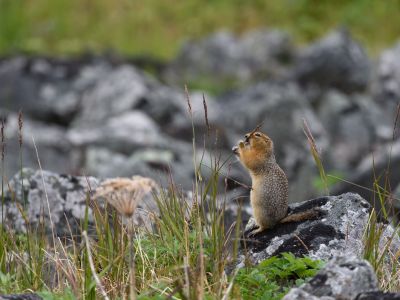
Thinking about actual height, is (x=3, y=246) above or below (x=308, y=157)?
above

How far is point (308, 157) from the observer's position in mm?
15555

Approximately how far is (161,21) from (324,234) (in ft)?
67.7

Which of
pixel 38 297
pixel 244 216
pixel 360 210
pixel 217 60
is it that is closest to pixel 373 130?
pixel 217 60

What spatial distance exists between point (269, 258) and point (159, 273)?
711 millimetres

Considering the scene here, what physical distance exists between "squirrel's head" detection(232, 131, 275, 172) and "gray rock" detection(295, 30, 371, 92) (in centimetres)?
1339

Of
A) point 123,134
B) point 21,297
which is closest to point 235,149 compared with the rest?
point 21,297

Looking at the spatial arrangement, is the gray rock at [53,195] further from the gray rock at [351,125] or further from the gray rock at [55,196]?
the gray rock at [351,125]

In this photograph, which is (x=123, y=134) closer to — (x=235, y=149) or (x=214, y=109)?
(x=214, y=109)

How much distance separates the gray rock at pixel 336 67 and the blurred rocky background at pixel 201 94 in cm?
3

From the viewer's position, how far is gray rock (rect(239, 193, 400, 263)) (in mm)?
5531

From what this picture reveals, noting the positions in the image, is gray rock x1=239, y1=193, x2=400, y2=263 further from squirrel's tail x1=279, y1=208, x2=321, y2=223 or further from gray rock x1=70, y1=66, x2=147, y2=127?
gray rock x1=70, y1=66, x2=147, y2=127

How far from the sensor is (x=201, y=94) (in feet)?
63.1

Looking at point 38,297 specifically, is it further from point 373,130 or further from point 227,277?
point 373,130

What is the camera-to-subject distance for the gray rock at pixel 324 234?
5.53 m
